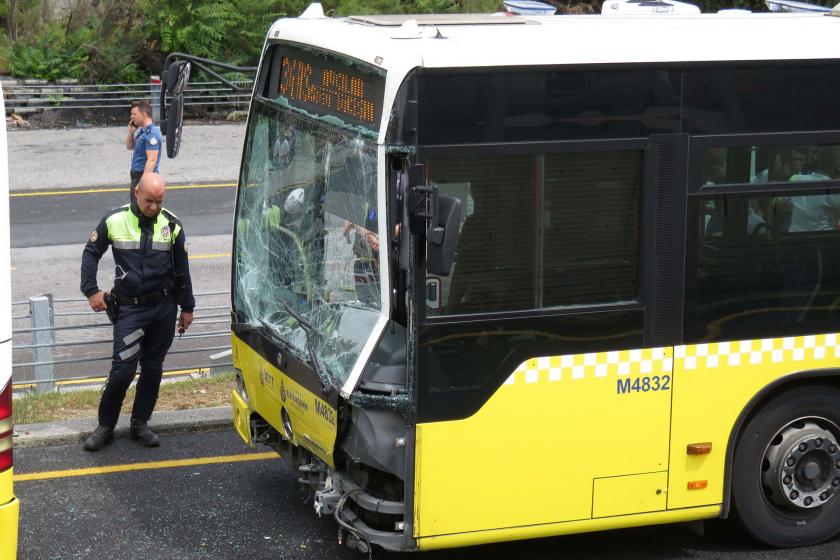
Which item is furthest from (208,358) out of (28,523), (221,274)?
(28,523)

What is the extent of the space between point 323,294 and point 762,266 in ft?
7.37

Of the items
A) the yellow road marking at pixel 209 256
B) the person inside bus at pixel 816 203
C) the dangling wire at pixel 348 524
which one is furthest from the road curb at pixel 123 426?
the yellow road marking at pixel 209 256

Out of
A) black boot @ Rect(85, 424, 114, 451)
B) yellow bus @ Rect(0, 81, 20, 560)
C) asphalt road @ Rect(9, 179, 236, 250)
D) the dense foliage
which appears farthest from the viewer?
the dense foliage

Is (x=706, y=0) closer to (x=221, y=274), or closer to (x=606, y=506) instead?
(x=221, y=274)

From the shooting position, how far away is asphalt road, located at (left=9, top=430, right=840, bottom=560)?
262 inches

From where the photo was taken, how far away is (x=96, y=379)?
10961 mm

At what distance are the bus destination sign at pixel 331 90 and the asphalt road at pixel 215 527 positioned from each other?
2.41 meters

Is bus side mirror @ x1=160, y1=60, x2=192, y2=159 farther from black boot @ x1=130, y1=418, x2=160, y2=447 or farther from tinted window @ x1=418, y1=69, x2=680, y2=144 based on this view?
black boot @ x1=130, y1=418, x2=160, y2=447

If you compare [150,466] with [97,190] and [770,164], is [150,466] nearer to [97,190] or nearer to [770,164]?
[770,164]

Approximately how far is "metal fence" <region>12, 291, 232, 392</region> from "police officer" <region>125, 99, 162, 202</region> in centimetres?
214

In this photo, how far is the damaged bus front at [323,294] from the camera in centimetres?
576

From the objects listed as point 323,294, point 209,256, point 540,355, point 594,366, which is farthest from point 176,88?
point 209,256

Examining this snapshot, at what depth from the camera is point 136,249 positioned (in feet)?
25.8

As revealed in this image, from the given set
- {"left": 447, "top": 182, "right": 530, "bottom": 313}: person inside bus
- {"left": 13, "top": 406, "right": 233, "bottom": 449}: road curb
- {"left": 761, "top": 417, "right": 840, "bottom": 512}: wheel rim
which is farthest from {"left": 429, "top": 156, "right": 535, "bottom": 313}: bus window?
{"left": 13, "top": 406, "right": 233, "bottom": 449}: road curb
